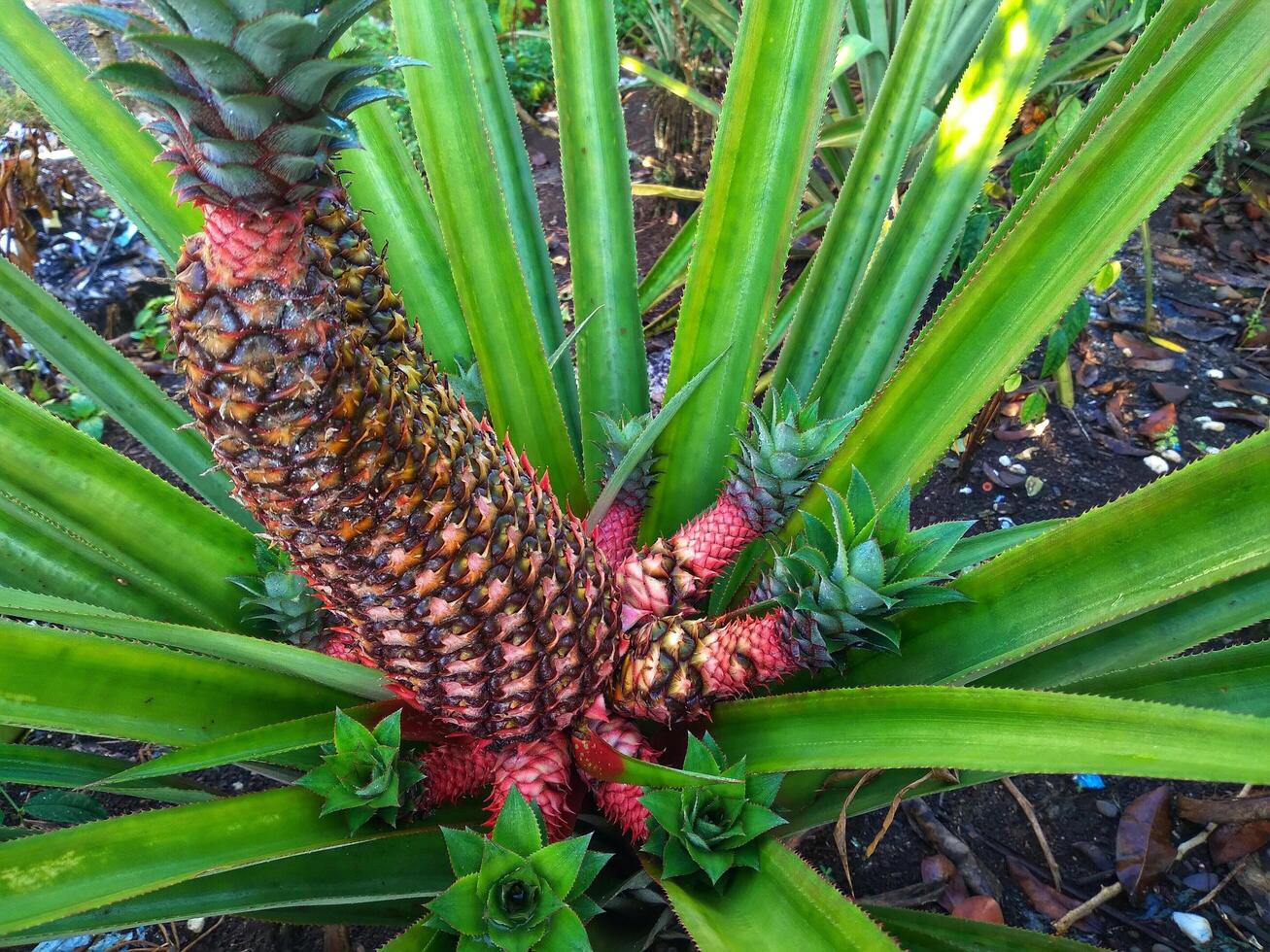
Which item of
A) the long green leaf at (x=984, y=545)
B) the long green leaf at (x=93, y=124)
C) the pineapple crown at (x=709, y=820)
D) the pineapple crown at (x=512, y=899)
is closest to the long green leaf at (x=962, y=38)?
the long green leaf at (x=984, y=545)

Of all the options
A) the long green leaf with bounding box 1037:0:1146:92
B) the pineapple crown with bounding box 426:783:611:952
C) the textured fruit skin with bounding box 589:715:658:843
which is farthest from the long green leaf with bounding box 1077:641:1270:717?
the long green leaf with bounding box 1037:0:1146:92

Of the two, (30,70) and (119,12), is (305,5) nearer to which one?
(119,12)

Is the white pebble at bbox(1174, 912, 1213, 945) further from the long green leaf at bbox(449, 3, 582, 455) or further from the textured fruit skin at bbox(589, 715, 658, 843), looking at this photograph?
the long green leaf at bbox(449, 3, 582, 455)

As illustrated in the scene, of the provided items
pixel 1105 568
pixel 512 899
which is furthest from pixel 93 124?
pixel 1105 568

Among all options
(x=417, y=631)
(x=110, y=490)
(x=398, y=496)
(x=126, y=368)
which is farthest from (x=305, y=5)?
(x=126, y=368)

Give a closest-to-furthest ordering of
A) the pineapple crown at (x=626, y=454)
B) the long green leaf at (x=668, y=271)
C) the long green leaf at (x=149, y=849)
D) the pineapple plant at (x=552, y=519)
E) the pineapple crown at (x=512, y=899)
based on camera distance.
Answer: the pineapple plant at (x=552, y=519) → the long green leaf at (x=149, y=849) → the pineapple crown at (x=512, y=899) → the pineapple crown at (x=626, y=454) → the long green leaf at (x=668, y=271)

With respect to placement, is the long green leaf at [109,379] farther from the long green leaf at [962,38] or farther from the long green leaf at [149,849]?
the long green leaf at [962,38]
